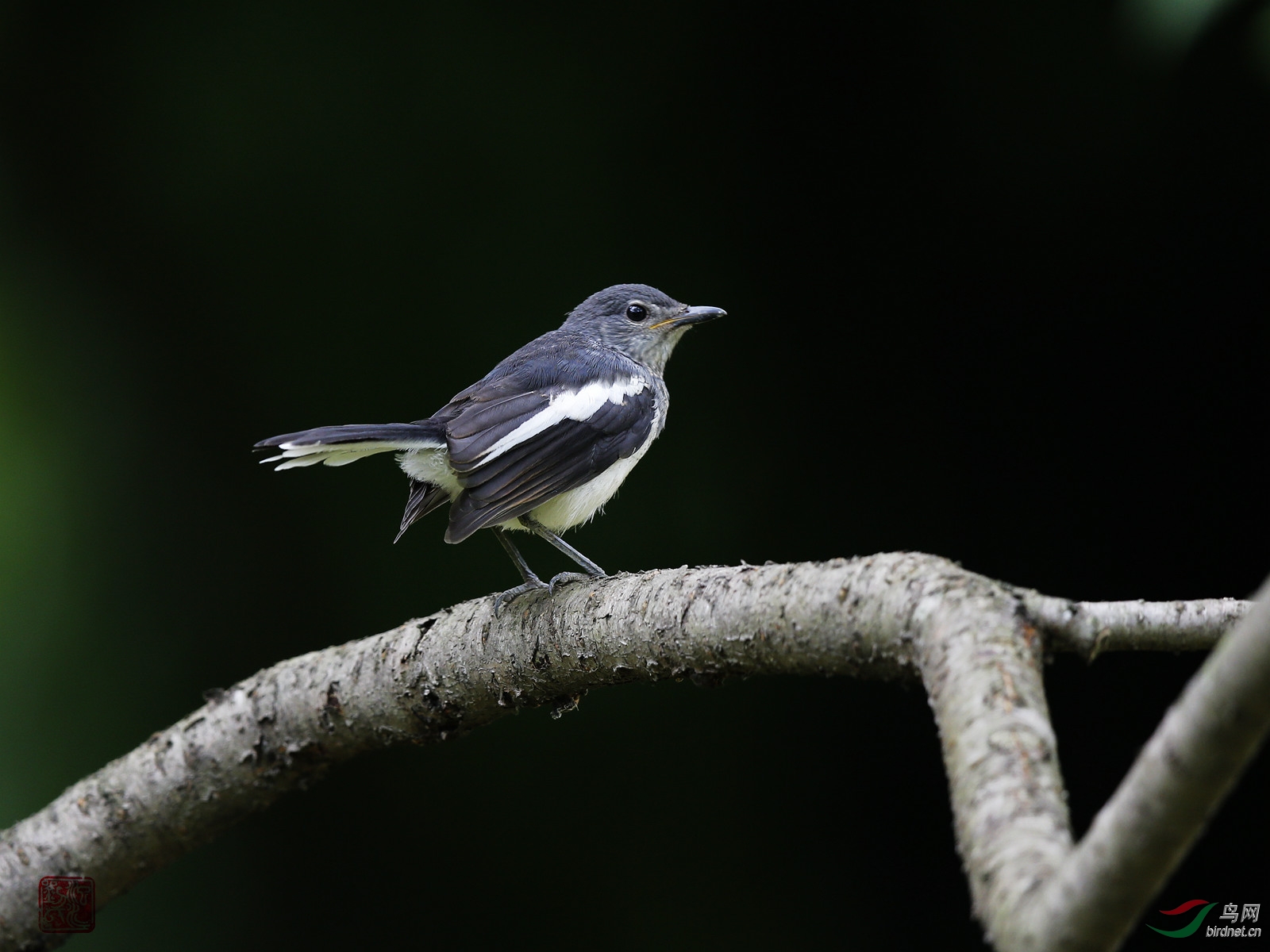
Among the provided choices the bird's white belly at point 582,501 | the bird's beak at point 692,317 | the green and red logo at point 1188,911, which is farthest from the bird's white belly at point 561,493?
the green and red logo at point 1188,911

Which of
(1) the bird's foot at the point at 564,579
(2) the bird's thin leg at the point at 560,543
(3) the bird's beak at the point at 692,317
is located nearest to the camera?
(1) the bird's foot at the point at 564,579

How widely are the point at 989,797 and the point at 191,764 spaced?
6.90 feet

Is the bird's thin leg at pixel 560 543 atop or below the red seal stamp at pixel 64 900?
atop

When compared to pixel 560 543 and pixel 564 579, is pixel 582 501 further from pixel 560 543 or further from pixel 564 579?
pixel 564 579

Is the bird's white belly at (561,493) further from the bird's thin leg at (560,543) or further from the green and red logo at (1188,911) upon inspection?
the green and red logo at (1188,911)

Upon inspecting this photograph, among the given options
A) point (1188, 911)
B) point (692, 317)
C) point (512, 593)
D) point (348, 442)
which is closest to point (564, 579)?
point (512, 593)

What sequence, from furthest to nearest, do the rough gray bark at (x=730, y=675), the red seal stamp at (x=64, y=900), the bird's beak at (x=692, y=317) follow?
the bird's beak at (x=692, y=317), the red seal stamp at (x=64, y=900), the rough gray bark at (x=730, y=675)

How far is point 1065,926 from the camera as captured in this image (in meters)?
0.79

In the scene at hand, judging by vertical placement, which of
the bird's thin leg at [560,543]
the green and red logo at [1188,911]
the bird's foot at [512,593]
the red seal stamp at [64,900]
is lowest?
the red seal stamp at [64,900]

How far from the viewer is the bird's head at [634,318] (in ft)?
11.1

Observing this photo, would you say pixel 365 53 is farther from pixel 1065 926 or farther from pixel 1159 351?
pixel 1065 926

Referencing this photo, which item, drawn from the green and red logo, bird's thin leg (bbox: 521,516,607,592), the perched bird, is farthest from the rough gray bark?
the green and red logo

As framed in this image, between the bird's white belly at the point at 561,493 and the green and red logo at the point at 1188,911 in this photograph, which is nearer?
the green and red logo at the point at 1188,911

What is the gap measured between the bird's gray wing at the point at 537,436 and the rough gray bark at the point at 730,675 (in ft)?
0.91
